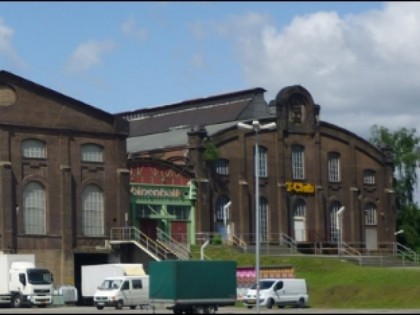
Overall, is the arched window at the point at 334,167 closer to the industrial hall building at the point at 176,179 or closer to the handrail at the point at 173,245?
the industrial hall building at the point at 176,179

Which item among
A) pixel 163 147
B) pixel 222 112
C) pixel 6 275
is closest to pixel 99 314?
pixel 6 275

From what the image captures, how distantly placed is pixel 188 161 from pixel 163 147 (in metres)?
3.66

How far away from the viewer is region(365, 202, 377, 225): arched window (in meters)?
107

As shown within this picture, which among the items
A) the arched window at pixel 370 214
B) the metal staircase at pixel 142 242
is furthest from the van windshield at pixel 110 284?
the arched window at pixel 370 214

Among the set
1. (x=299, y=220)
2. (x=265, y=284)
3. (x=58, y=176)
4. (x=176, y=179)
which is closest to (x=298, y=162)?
(x=299, y=220)

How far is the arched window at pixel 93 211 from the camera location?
288 feet

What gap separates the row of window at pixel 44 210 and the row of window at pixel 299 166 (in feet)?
41.1

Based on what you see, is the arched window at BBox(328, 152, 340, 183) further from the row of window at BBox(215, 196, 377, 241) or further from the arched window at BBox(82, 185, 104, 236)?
the arched window at BBox(82, 185, 104, 236)

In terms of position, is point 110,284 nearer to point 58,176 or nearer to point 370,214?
point 58,176

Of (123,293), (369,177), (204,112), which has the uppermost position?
(204,112)

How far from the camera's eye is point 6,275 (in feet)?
243

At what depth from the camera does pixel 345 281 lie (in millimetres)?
82625

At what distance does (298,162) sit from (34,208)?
89.7 feet

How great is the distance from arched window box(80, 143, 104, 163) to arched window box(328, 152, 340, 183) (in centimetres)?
2447
